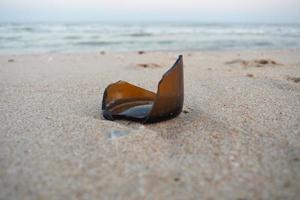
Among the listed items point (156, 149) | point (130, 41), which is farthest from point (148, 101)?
point (130, 41)

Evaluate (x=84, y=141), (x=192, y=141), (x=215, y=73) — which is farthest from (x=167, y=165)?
(x=215, y=73)

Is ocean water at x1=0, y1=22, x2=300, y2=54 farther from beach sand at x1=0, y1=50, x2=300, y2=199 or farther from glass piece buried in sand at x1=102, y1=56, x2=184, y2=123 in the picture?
glass piece buried in sand at x1=102, y1=56, x2=184, y2=123

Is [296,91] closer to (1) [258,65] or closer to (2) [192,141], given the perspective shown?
(2) [192,141]

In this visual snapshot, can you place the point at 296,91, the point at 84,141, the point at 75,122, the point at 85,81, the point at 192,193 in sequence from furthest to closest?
the point at 85,81, the point at 296,91, the point at 75,122, the point at 84,141, the point at 192,193

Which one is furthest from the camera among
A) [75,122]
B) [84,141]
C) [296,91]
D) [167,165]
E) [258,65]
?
[258,65]

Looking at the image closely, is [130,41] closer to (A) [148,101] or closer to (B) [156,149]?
(A) [148,101]

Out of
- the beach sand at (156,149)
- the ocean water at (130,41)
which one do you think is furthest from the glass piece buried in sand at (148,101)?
the ocean water at (130,41)

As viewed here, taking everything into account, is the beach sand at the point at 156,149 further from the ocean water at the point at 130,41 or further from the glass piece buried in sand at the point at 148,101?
the ocean water at the point at 130,41
